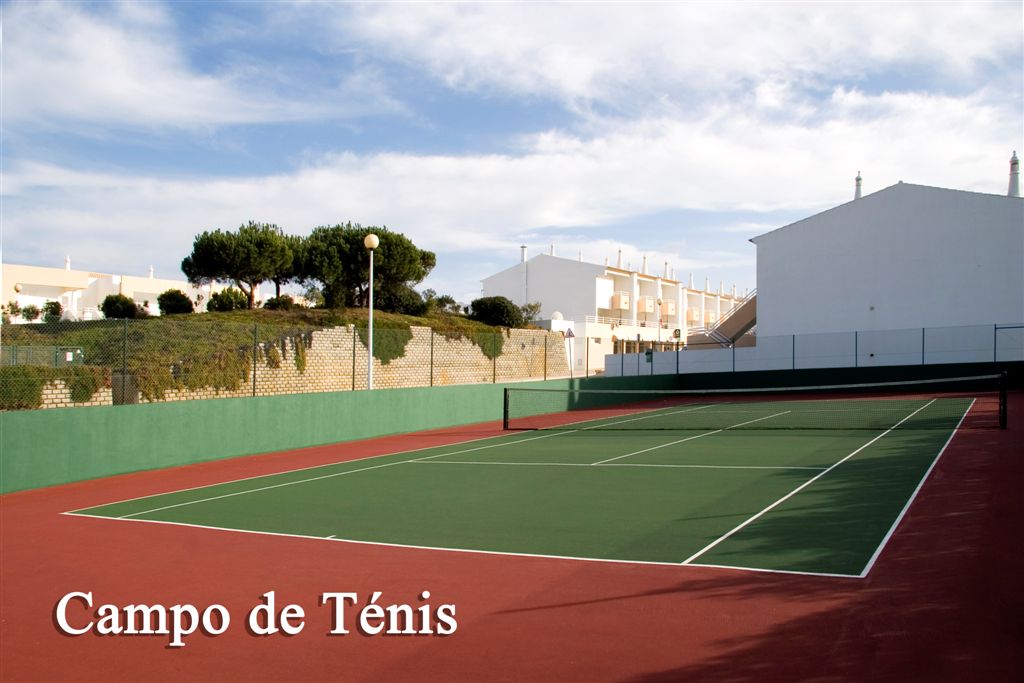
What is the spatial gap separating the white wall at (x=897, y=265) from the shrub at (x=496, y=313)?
49.6ft

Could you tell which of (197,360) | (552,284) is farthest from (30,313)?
(197,360)

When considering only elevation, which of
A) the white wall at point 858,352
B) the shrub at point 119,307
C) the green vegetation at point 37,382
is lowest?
the green vegetation at point 37,382

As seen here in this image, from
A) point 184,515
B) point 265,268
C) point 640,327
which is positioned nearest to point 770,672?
point 184,515

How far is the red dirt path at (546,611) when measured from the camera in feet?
18.0

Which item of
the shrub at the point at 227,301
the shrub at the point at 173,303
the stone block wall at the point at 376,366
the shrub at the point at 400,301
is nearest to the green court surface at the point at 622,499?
the stone block wall at the point at 376,366

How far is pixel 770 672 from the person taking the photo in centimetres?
525

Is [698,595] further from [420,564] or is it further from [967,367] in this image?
[967,367]

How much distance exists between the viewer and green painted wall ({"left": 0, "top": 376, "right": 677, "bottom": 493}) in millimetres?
14367

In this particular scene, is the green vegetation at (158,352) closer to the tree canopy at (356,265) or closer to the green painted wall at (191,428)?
the green painted wall at (191,428)

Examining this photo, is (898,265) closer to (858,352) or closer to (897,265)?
(897,265)

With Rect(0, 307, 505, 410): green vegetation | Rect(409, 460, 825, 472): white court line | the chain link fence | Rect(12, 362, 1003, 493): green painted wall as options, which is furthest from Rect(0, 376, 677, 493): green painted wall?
Rect(409, 460, 825, 472): white court line

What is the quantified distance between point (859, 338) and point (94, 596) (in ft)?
129

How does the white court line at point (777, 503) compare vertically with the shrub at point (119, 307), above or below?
below

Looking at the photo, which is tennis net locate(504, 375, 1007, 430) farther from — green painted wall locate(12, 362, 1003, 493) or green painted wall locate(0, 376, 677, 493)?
green painted wall locate(0, 376, 677, 493)
